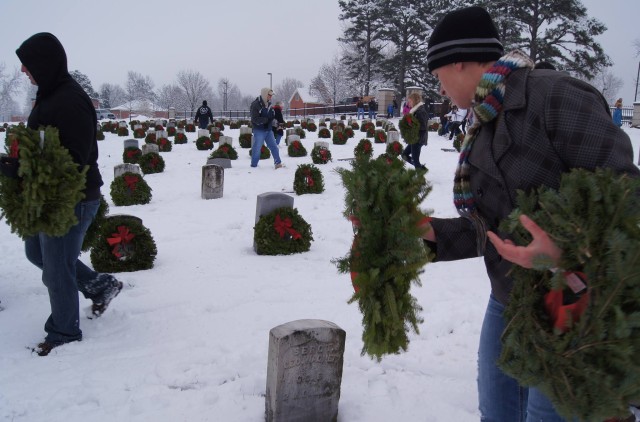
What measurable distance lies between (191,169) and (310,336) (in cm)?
1198

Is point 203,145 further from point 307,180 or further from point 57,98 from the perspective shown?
point 57,98

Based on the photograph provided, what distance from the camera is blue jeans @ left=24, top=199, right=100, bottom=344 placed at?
3680mm

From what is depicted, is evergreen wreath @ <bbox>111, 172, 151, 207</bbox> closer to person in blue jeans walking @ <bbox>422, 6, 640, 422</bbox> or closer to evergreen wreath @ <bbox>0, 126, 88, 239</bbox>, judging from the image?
evergreen wreath @ <bbox>0, 126, 88, 239</bbox>

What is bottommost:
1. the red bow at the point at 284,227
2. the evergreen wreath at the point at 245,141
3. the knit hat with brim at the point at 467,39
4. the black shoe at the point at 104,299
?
the black shoe at the point at 104,299

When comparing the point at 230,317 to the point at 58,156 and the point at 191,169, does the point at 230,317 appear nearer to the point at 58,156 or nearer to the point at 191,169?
the point at 58,156

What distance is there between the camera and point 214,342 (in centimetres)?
408

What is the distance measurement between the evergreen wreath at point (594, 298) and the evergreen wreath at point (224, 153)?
13.4 meters

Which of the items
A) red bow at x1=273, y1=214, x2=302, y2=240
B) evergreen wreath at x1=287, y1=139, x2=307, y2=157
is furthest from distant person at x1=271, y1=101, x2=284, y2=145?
red bow at x1=273, y1=214, x2=302, y2=240

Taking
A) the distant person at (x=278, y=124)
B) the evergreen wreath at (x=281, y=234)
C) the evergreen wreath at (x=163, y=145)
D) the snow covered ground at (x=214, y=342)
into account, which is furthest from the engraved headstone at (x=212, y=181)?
the evergreen wreath at (x=163, y=145)

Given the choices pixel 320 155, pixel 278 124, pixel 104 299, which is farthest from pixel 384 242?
pixel 278 124

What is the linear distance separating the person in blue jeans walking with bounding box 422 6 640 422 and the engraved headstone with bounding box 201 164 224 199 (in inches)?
327

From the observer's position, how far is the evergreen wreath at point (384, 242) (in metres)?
1.73

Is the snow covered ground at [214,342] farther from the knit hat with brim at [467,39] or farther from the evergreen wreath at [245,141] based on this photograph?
the evergreen wreath at [245,141]

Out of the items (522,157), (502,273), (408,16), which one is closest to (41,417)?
(502,273)
